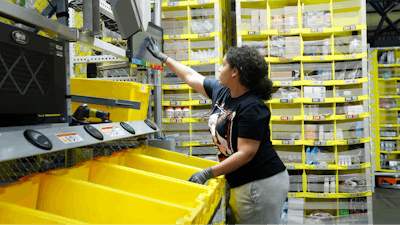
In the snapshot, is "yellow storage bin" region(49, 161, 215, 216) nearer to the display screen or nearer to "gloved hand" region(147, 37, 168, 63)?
the display screen

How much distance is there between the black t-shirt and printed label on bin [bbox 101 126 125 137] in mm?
598

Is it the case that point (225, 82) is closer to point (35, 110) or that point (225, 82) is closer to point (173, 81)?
point (35, 110)

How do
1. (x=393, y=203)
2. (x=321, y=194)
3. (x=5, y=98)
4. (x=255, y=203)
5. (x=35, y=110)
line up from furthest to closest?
(x=393, y=203) < (x=321, y=194) < (x=255, y=203) < (x=35, y=110) < (x=5, y=98)

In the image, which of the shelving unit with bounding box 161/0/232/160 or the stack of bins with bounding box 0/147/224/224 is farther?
the shelving unit with bounding box 161/0/232/160

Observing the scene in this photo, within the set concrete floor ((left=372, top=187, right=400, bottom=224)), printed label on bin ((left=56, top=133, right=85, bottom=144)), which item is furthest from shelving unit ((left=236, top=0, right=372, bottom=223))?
printed label on bin ((left=56, top=133, right=85, bottom=144))

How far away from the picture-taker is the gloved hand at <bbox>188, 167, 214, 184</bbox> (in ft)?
5.32

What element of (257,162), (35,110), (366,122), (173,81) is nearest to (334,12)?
(366,122)

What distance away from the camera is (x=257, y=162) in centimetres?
180

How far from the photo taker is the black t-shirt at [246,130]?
1669 mm

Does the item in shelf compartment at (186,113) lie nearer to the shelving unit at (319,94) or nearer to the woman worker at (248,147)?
the shelving unit at (319,94)

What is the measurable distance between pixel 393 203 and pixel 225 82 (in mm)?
5792

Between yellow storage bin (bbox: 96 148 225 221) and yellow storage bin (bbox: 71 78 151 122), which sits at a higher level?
yellow storage bin (bbox: 71 78 151 122)

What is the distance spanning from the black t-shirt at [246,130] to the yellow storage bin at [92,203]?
69cm

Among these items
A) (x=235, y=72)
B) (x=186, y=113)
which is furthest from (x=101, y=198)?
(x=186, y=113)
